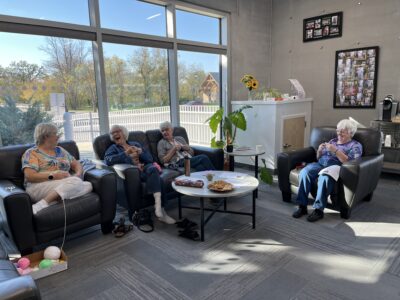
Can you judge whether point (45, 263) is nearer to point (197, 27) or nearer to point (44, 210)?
point (44, 210)

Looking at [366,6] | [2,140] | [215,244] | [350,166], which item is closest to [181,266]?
[215,244]

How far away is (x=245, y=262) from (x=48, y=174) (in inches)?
70.8

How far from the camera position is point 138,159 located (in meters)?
3.25

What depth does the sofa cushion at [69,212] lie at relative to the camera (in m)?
2.23

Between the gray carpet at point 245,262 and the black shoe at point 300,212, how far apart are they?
0.31ft

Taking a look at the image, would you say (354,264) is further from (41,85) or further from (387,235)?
(41,85)

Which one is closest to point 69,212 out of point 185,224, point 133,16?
point 185,224

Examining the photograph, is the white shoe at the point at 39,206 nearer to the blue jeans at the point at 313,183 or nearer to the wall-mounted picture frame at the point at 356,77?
the blue jeans at the point at 313,183

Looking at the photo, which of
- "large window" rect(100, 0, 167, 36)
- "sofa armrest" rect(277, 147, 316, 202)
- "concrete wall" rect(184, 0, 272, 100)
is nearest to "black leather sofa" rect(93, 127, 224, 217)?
"sofa armrest" rect(277, 147, 316, 202)

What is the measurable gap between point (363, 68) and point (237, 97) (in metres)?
2.02

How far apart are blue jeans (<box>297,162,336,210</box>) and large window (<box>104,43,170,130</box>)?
88.2 inches

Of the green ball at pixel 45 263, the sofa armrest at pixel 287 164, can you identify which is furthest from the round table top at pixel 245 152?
the green ball at pixel 45 263

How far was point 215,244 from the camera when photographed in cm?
250

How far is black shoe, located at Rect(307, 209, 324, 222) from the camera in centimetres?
288
